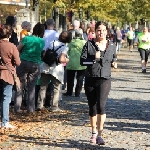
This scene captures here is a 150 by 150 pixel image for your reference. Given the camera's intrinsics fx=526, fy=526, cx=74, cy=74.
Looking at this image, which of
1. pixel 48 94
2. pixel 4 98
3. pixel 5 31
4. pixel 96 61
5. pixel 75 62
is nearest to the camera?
pixel 96 61

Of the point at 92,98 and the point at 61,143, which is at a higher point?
the point at 92,98

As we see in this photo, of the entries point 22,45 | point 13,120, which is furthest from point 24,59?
point 13,120

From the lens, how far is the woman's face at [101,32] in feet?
25.4

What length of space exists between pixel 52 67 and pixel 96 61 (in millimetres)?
3080

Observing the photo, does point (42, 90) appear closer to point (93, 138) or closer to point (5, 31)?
point (5, 31)

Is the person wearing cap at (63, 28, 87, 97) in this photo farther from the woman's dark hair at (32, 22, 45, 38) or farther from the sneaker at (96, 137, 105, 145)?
the sneaker at (96, 137, 105, 145)

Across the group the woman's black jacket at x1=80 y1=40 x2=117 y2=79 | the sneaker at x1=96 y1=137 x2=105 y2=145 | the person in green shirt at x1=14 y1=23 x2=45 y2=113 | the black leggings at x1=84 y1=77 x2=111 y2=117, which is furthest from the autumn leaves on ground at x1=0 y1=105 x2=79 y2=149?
the woman's black jacket at x1=80 y1=40 x2=117 y2=79

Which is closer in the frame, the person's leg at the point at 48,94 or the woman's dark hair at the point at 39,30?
the woman's dark hair at the point at 39,30

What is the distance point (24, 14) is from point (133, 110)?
8.97 m

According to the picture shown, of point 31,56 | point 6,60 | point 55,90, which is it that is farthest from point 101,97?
point 55,90

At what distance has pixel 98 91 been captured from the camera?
7.80 meters

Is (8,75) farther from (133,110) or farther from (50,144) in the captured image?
(133,110)

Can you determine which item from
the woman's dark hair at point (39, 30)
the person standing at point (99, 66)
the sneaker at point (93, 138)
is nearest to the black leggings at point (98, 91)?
the person standing at point (99, 66)

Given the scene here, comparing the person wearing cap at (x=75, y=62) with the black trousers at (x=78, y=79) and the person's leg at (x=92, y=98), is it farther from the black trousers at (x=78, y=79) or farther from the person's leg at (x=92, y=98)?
the person's leg at (x=92, y=98)
